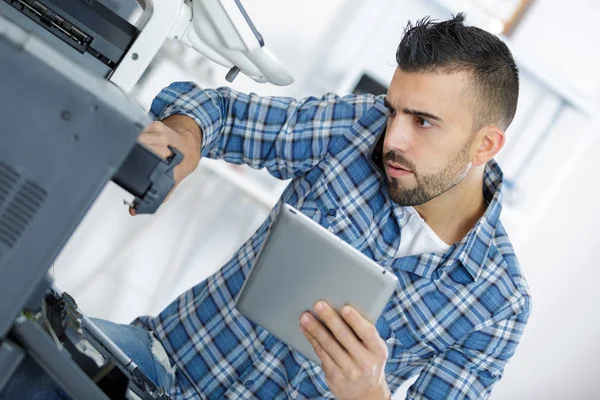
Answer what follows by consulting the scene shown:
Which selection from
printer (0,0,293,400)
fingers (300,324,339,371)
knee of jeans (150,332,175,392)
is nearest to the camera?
printer (0,0,293,400)

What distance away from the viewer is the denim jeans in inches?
31.2

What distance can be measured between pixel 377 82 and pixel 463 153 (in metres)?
0.91

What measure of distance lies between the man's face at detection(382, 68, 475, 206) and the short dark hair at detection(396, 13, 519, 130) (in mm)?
21

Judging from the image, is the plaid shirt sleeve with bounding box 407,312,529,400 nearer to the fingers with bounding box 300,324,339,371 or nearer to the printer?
the fingers with bounding box 300,324,339,371

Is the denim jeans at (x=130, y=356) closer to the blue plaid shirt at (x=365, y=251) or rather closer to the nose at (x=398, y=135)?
the blue plaid shirt at (x=365, y=251)

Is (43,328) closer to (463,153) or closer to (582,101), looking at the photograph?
(463,153)

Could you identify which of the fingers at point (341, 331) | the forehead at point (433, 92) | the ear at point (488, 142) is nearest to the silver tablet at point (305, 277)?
the fingers at point (341, 331)

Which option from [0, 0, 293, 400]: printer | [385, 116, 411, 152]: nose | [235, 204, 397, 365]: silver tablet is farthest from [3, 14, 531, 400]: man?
[0, 0, 293, 400]: printer

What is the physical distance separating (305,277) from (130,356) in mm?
377

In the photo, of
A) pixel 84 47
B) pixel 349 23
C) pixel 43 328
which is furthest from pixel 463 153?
pixel 349 23

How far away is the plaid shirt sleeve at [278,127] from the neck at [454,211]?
24 cm

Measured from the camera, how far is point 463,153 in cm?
125

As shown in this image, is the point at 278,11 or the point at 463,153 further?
the point at 278,11

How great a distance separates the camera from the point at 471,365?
118 centimetres
